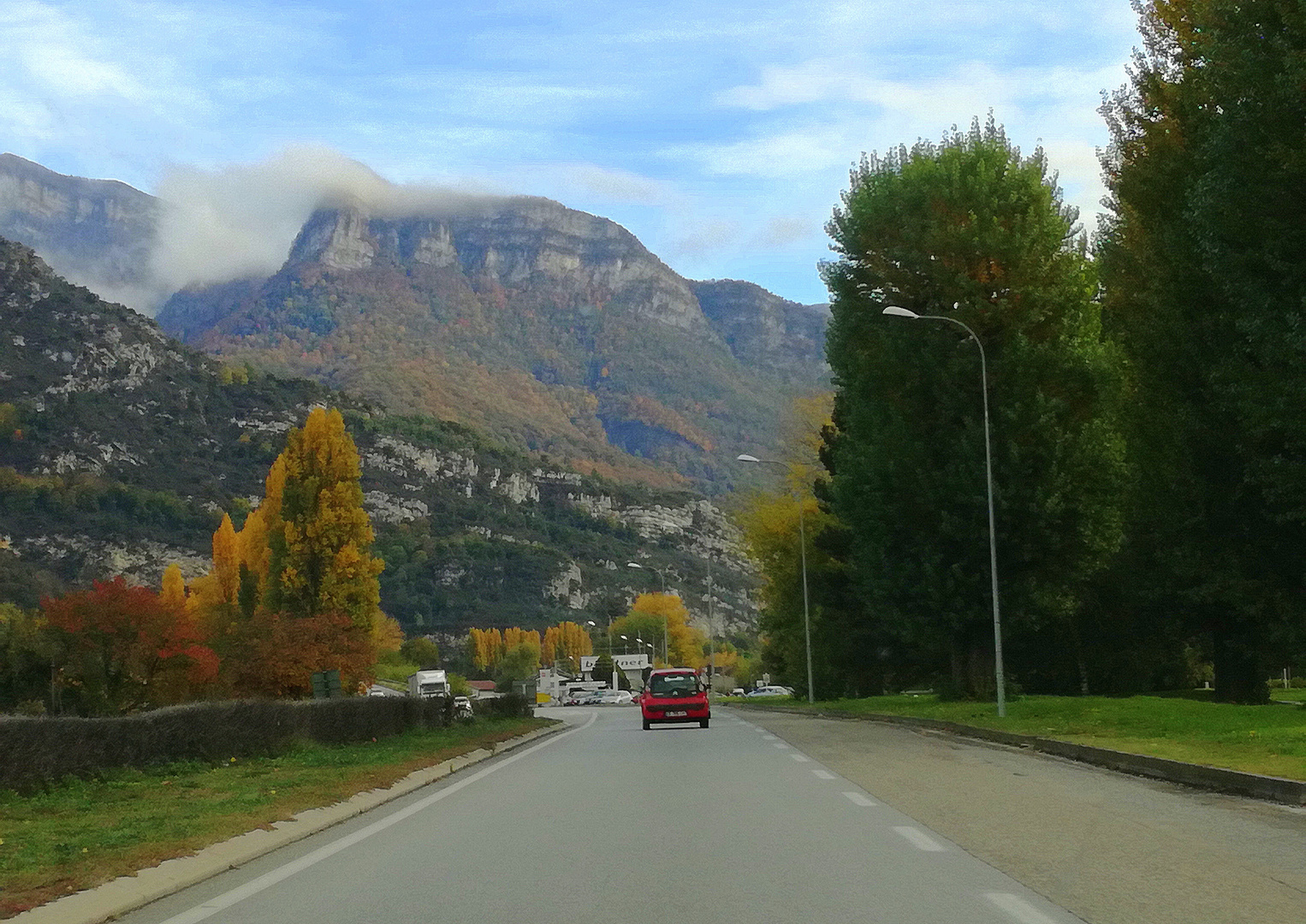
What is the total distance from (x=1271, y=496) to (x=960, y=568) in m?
11.4

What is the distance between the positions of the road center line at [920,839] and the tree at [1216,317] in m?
16.3

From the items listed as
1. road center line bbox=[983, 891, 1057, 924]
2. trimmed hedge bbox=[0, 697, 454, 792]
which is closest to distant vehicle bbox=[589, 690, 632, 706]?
trimmed hedge bbox=[0, 697, 454, 792]

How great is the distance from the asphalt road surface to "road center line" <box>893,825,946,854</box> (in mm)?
35

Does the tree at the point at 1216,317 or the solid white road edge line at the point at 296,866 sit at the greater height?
the tree at the point at 1216,317

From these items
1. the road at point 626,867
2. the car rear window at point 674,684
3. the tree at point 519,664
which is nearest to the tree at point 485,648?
the tree at point 519,664

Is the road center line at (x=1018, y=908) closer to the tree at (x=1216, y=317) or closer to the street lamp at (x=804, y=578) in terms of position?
the tree at (x=1216, y=317)

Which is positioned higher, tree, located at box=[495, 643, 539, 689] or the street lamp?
the street lamp

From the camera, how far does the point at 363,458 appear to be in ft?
492

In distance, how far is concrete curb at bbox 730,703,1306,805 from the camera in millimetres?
14312

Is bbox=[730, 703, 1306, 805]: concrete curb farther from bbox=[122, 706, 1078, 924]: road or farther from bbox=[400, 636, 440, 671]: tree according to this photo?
bbox=[400, 636, 440, 671]: tree

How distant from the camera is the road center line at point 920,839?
1052cm

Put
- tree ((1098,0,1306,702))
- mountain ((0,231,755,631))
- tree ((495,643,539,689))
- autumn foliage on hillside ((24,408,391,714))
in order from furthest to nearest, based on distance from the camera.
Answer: tree ((495,643,539,689)), mountain ((0,231,755,631)), autumn foliage on hillside ((24,408,391,714)), tree ((1098,0,1306,702))

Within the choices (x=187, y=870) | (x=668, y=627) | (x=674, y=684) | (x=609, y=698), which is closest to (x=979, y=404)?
(x=674, y=684)

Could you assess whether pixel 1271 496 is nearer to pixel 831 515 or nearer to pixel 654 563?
pixel 831 515
